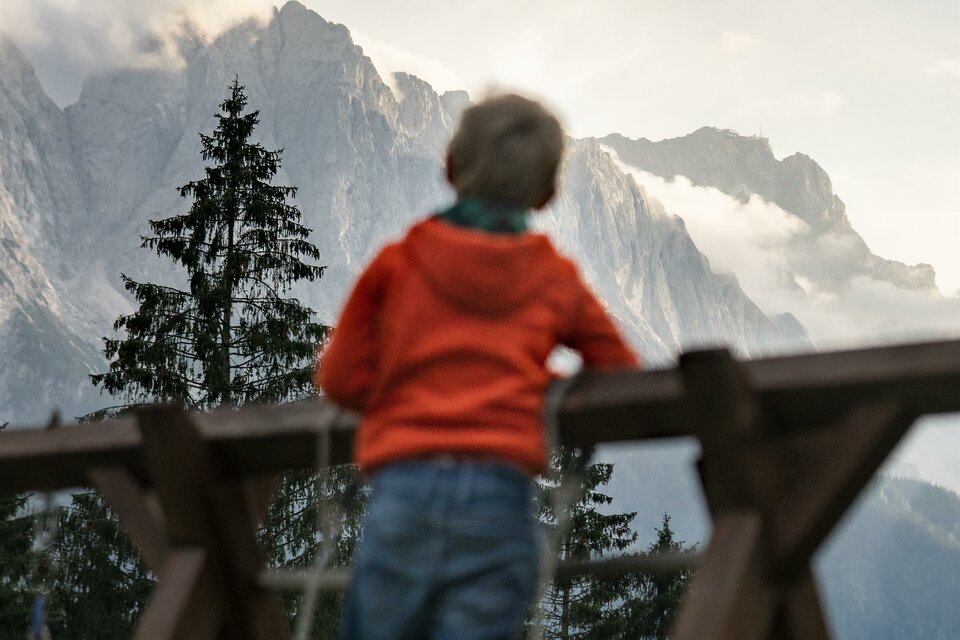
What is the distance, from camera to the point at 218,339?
16.6 m

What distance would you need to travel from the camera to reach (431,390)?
1.84 m

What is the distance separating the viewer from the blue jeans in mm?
1743

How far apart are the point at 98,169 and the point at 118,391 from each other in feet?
637

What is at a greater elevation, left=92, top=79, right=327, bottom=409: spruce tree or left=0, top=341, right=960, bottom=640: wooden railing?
left=92, top=79, right=327, bottom=409: spruce tree

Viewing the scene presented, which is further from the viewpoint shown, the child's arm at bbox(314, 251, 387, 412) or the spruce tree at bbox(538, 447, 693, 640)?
the spruce tree at bbox(538, 447, 693, 640)

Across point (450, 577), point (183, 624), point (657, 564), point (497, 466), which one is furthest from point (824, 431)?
point (183, 624)

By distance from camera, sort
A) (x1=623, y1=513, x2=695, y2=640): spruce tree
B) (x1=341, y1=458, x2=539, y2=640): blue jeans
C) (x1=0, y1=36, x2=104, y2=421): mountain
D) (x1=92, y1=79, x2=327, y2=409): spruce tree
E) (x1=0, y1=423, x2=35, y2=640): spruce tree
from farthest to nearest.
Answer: (x1=0, y1=36, x2=104, y2=421): mountain → (x1=623, y1=513, x2=695, y2=640): spruce tree → (x1=0, y1=423, x2=35, y2=640): spruce tree → (x1=92, y1=79, x2=327, y2=409): spruce tree → (x1=341, y1=458, x2=539, y2=640): blue jeans

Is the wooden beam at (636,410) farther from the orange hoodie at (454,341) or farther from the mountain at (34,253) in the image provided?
the mountain at (34,253)

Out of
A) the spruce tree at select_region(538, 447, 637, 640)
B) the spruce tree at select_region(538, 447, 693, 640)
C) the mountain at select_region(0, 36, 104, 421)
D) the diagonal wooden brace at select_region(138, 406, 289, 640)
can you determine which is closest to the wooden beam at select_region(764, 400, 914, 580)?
the diagonal wooden brace at select_region(138, 406, 289, 640)

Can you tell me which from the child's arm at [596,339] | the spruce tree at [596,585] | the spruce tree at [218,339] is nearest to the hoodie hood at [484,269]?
the child's arm at [596,339]

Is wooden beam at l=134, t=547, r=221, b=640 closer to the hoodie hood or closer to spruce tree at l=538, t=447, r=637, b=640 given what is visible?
the hoodie hood

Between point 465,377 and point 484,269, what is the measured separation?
0.63 feet

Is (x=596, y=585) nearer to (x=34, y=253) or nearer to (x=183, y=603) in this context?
(x=183, y=603)

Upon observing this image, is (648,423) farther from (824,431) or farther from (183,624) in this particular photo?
(183,624)
